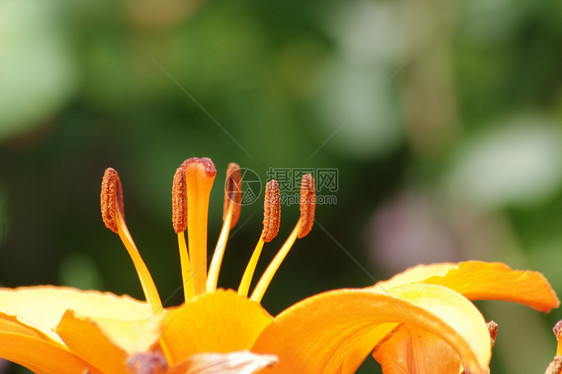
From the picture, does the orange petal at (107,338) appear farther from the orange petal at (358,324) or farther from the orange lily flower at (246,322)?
the orange petal at (358,324)

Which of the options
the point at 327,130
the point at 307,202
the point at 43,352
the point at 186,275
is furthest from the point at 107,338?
the point at 327,130

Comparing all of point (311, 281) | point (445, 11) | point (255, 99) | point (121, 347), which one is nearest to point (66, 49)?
point (255, 99)

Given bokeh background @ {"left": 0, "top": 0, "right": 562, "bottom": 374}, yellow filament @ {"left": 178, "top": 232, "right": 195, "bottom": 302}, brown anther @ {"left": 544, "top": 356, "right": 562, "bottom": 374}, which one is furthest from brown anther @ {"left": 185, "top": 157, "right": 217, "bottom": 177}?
bokeh background @ {"left": 0, "top": 0, "right": 562, "bottom": 374}

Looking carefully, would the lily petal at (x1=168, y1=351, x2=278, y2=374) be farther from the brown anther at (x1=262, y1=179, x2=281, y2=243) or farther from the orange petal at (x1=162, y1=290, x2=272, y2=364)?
the brown anther at (x1=262, y1=179, x2=281, y2=243)

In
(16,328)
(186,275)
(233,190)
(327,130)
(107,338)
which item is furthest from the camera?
(327,130)

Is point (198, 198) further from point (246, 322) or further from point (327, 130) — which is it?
point (327, 130)
